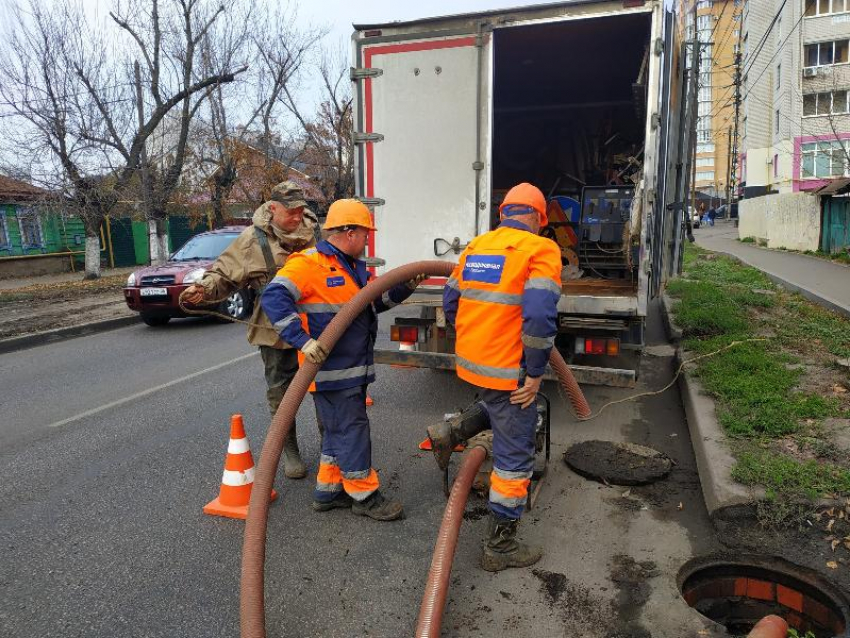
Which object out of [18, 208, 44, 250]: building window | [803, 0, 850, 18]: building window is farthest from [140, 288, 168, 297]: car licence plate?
[803, 0, 850, 18]: building window

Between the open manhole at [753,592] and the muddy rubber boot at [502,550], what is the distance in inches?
29.5

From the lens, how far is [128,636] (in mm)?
2697

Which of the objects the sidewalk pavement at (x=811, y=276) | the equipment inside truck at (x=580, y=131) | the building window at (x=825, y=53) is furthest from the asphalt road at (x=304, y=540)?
the building window at (x=825, y=53)

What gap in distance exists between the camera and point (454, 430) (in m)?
3.59

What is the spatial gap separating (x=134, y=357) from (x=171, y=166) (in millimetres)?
10764

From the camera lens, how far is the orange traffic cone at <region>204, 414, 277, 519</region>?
12.5ft

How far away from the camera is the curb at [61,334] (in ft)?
31.1

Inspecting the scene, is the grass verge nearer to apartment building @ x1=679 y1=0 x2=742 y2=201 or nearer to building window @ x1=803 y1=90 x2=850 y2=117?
building window @ x1=803 y1=90 x2=850 y2=117

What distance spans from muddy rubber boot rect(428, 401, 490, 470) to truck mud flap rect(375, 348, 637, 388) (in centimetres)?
79

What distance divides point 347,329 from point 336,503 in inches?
44.7

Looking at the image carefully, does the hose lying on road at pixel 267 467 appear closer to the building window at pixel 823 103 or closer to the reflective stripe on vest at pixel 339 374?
the reflective stripe on vest at pixel 339 374

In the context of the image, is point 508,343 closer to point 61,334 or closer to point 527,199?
point 527,199

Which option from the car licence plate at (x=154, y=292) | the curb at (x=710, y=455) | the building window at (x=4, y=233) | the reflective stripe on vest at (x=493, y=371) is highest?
the building window at (x=4, y=233)

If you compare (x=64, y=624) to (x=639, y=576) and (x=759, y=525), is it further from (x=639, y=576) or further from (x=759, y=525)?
(x=759, y=525)
